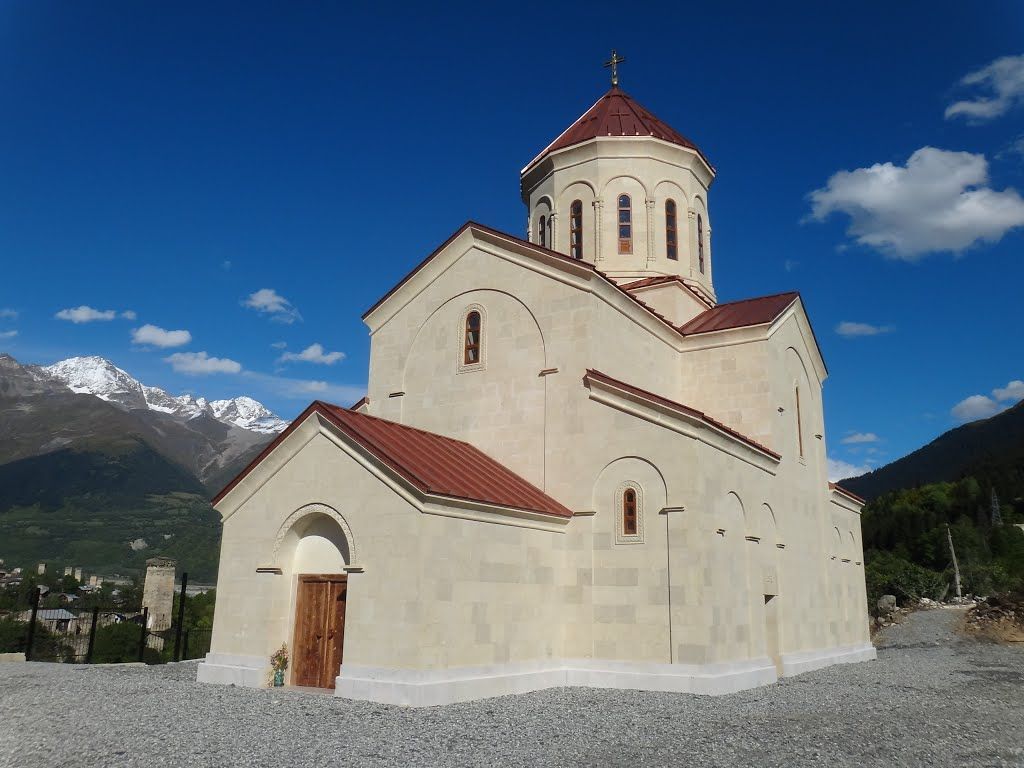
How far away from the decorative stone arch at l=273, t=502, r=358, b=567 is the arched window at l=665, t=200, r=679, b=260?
12.5m

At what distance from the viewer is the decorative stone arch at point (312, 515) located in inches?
531

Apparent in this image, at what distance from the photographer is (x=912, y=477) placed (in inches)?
5561

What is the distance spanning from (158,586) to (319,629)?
2380 cm

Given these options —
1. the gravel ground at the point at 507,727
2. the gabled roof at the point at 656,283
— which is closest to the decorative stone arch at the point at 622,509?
the gravel ground at the point at 507,727

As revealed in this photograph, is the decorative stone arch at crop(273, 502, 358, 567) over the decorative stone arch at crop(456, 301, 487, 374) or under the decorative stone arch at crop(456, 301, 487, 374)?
under

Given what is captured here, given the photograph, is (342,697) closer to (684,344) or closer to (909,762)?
(909,762)

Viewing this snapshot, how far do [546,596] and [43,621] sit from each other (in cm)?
3717

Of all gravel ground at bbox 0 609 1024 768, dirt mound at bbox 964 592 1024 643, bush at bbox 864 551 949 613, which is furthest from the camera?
bush at bbox 864 551 949 613

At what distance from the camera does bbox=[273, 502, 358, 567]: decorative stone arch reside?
44.2 ft

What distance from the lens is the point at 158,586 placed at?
34.4 m

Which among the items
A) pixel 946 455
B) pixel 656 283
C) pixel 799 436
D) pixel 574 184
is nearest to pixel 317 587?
pixel 656 283

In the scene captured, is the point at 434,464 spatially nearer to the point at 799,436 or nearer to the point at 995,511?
the point at 799,436

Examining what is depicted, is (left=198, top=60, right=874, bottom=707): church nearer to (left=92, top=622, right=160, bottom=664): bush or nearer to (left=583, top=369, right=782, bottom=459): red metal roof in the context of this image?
(left=583, top=369, right=782, bottom=459): red metal roof

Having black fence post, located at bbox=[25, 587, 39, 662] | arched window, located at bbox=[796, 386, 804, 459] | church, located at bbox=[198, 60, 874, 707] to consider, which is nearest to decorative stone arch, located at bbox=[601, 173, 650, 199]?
church, located at bbox=[198, 60, 874, 707]
